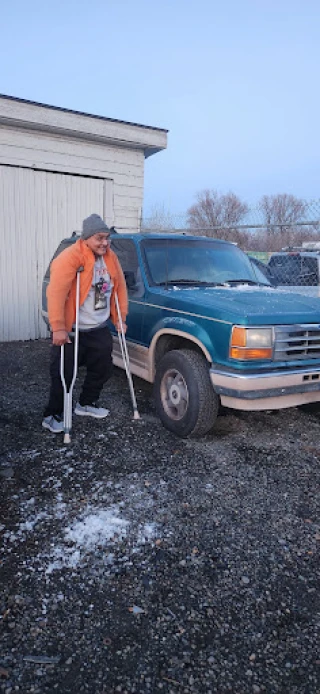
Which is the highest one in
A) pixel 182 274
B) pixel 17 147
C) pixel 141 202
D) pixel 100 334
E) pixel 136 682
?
pixel 17 147

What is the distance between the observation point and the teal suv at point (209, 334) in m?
3.55

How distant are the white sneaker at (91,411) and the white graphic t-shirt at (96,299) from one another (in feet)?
3.05

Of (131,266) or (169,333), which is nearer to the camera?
(169,333)

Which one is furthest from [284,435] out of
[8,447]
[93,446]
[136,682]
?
[136,682]

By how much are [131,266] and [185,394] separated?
5.64ft

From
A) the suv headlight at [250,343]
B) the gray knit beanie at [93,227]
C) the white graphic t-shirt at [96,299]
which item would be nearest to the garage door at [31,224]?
the white graphic t-shirt at [96,299]

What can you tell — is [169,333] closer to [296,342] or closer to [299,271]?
[296,342]

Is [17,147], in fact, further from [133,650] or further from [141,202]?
[133,650]

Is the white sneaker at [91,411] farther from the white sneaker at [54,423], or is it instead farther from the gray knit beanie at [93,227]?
the gray knit beanie at [93,227]

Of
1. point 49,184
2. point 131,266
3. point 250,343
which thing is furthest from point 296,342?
point 49,184

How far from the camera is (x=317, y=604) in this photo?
2248mm

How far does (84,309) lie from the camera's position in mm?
3953

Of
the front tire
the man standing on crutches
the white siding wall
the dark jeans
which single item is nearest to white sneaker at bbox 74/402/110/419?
the man standing on crutches

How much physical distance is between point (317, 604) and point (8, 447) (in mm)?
2645
